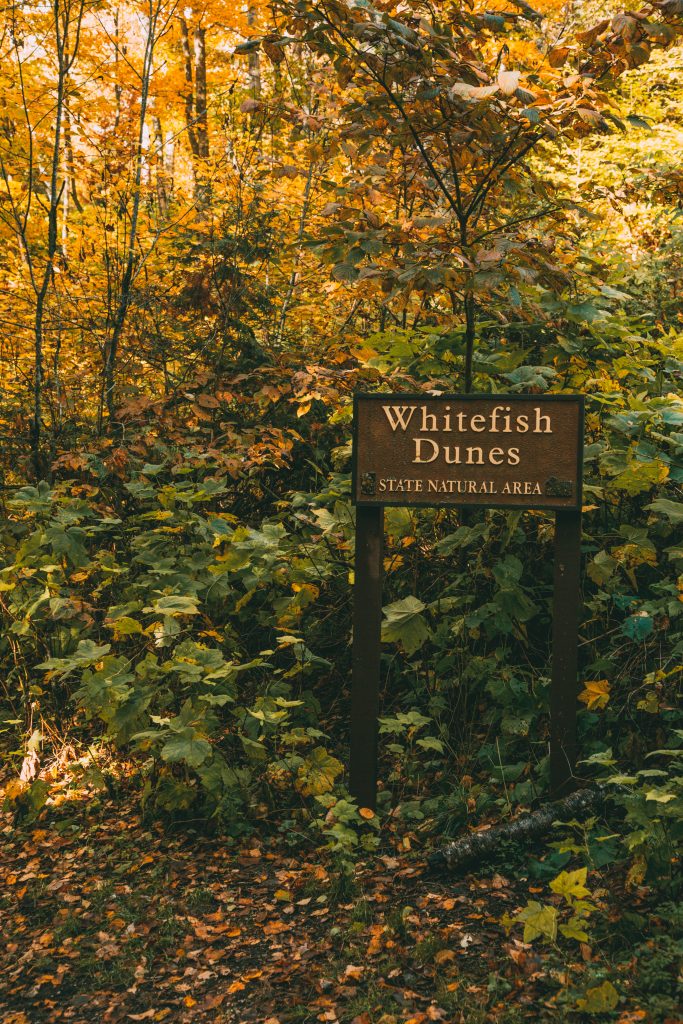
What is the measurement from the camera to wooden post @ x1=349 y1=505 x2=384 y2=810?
14.1 feet

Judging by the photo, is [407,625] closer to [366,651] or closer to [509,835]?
[366,651]

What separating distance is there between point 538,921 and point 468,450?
2.09 m

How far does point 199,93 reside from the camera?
1109cm

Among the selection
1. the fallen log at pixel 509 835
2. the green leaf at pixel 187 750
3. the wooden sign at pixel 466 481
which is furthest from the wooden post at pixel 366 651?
the green leaf at pixel 187 750

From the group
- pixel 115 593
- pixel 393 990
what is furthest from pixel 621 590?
pixel 115 593

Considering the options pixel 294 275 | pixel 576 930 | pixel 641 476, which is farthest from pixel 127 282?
pixel 576 930

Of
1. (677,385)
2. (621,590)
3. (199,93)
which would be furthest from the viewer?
(199,93)

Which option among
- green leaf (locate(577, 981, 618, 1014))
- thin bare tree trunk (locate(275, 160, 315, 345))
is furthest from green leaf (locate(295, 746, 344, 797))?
thin bare tree trunk (locate(275, 160, 315, 345))

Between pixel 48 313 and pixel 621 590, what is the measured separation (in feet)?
18.6

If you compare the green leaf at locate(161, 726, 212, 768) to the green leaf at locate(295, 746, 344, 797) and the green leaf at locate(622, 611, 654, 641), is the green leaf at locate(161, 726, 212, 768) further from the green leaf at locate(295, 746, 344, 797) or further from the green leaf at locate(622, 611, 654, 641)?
the green leaf at locate(622, 611, 654, 641)

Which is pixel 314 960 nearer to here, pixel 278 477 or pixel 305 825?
pixel 305 825

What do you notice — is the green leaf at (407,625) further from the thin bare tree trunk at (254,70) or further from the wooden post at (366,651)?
the thin bare tree trunk at (254,70)

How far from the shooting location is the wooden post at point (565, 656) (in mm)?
4020

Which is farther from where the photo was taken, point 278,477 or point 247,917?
point 278,477
